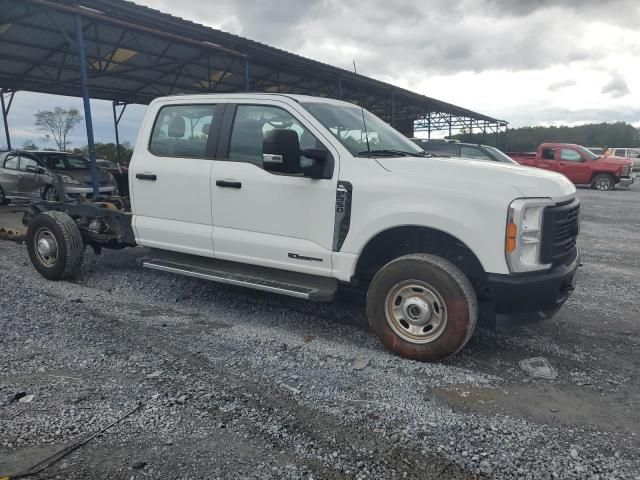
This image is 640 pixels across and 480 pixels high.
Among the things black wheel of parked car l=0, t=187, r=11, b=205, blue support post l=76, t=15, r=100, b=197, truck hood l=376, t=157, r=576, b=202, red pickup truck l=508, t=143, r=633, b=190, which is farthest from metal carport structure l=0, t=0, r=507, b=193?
truck hood l=376, t=157, r=576, b=202

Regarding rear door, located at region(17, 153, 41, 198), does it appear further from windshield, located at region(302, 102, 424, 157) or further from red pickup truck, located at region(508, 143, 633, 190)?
red pickup truck, located at region(508, 143, 633, 190)

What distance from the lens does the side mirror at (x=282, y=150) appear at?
3.52 meters

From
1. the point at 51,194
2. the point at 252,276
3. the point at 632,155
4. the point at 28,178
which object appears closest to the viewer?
the point at 252,276

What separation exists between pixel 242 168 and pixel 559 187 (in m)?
2.52

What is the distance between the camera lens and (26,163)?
12289 millimetres

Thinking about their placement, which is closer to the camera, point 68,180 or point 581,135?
point 68,180

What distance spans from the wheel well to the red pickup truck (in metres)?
→ 16.6

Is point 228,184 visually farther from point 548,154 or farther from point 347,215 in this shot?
point 548,154

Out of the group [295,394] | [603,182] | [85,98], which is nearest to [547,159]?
[603,182]

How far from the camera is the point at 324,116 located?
4070mm

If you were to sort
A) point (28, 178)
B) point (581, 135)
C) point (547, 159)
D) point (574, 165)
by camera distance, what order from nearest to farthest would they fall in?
point (28, 178), point (574, 165), point (547, 159), point (581, 135)

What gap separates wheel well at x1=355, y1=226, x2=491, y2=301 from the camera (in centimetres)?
360

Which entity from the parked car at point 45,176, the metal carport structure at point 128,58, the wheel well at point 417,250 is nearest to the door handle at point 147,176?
the wheel well at point 417,250

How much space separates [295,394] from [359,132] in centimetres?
228
